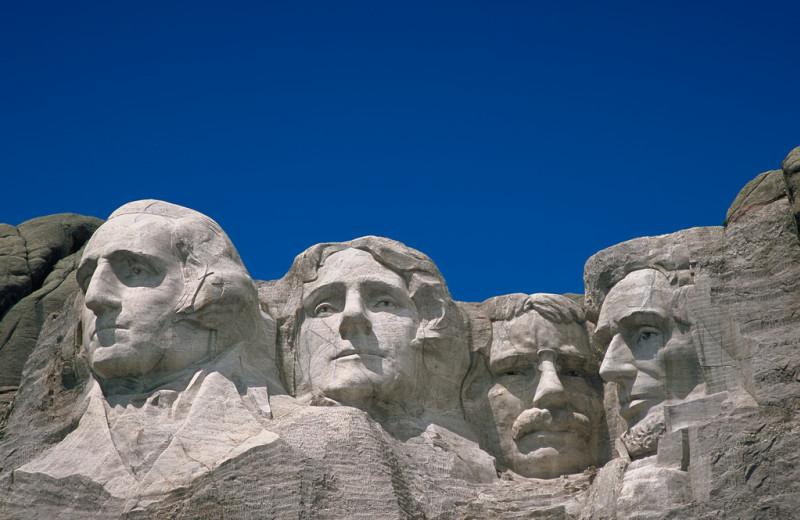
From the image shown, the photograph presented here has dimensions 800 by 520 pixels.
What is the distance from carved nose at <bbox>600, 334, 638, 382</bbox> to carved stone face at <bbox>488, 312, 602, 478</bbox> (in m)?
0.63

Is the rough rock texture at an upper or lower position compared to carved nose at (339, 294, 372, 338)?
upper

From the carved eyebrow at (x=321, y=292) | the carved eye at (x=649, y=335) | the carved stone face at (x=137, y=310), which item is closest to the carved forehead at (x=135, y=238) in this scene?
the carved stone face at (x=137, y=310)

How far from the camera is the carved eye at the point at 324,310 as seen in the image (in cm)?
1429

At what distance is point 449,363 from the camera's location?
14.4 m

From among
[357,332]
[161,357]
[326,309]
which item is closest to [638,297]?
[357,332]

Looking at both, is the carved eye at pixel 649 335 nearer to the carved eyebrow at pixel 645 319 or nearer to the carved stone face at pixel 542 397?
the carved eyebrow at pixel 645 319

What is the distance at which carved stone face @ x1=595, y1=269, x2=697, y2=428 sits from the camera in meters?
13.2

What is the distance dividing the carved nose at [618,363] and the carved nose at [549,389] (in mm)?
579

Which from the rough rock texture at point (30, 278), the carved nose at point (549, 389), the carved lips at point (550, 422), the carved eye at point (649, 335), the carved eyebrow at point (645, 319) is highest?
the rough rock texture at point (30, 278)

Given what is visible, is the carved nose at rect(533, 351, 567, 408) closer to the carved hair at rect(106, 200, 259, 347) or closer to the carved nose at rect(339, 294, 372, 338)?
the carved nose at rect(339, 294, 372, 338)

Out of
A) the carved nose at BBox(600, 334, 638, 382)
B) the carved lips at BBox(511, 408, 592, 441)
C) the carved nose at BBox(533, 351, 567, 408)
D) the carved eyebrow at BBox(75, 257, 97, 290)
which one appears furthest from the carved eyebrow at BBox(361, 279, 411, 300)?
the carved eyebrow at BBox(75, 257, 97, 290)

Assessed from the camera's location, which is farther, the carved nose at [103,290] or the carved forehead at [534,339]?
the carved forehead at [534,339]

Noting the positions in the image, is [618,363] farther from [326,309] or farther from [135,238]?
[135,238]

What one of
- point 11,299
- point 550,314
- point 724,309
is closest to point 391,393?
point 550,314
